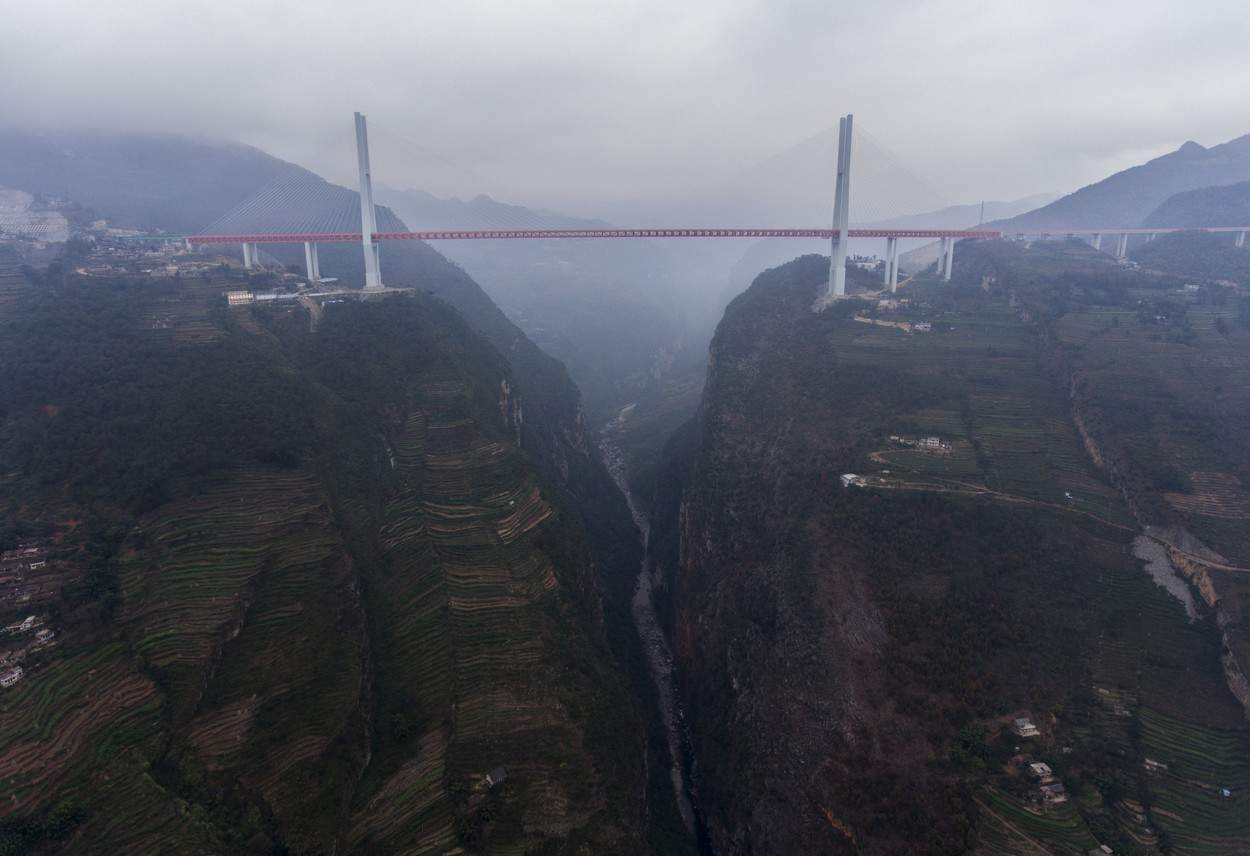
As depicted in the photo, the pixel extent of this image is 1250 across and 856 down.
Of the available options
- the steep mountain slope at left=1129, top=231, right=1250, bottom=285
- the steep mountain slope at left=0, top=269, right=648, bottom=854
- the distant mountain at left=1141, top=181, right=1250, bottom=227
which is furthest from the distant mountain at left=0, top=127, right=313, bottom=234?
the distant mountain at left=1141, top=181, right=1250, bottom=227

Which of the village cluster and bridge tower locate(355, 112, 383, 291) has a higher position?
bridge tower locate(355, 112, 383, 291)

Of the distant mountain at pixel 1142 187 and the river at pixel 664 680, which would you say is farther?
the distant mountain at pixel 1142 187

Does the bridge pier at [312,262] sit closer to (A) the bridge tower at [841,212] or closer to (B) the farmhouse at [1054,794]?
(A) the bridge tower at [841,212]

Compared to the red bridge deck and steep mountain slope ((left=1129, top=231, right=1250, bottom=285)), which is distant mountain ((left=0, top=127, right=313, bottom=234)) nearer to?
the red bridge deck

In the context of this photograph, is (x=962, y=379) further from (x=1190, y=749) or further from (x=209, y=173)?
(x=209, y=173)

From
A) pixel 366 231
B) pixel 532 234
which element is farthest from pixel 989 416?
pixel 366 231

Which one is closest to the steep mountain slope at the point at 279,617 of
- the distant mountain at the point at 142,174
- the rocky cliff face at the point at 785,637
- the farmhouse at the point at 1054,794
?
the rocky cliff face at the point at 785,637

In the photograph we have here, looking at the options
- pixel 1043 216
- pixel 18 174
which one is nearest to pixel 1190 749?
pixel 1043 216
